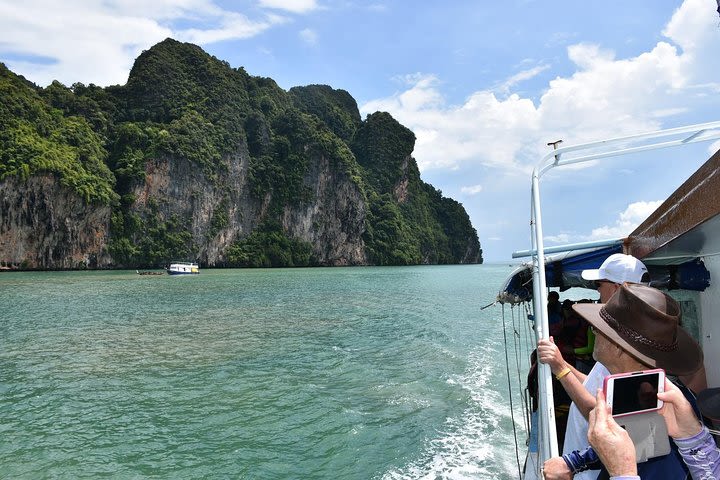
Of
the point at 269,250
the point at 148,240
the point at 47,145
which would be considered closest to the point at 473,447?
the point at 47,145

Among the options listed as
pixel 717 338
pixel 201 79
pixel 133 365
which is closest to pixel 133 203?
pixel 201 79

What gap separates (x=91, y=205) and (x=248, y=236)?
2481cm

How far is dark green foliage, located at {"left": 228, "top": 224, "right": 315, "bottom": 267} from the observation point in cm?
7212

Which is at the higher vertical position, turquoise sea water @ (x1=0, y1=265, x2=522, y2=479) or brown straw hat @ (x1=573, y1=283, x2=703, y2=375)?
brown straw hat @ (x1=573, y1=283, x2=703, y2=375)

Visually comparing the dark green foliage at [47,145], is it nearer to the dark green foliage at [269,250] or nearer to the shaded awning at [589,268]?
the dark green foliage at [269,250]

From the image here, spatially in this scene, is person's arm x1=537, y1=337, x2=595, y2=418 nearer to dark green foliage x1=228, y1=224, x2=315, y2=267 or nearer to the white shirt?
the white shirt

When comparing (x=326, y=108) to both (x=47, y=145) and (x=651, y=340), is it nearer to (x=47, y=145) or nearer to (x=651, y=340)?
(x=47, y=145)

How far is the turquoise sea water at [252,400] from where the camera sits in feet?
17.7

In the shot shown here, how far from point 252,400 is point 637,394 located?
7048 millimetres

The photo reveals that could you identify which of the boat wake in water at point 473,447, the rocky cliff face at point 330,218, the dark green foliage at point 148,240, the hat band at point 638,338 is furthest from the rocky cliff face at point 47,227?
the hat band at point 638,338

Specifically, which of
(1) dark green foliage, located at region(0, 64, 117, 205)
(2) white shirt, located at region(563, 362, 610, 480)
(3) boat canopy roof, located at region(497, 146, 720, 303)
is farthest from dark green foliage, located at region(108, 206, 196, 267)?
(2) white shirt, located at region(563, 362, 610, 480)

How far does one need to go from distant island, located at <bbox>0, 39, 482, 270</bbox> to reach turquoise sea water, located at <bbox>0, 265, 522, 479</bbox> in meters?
43.3

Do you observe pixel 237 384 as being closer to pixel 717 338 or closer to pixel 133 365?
pixel 133 365

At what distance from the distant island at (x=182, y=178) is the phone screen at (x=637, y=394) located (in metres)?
60.2
